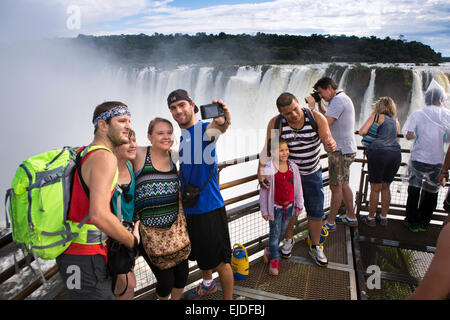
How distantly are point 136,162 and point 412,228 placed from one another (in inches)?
145

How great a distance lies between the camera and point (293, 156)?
275cm

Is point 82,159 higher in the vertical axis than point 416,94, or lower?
higher

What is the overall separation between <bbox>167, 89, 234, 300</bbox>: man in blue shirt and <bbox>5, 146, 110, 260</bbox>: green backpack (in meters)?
0.73

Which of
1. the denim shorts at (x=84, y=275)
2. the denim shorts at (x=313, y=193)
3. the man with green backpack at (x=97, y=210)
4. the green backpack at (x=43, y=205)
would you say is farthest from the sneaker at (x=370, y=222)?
the green backpack at (x=43, y=205)

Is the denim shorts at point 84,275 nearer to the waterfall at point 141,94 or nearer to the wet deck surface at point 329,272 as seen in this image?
the wet deck surface at point 329,272

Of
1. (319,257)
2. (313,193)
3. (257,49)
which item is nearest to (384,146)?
(313,193)

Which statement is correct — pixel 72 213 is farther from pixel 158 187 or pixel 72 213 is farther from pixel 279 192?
pixel 279 192

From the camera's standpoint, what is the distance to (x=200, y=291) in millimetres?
2545

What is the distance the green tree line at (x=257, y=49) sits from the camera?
28.4 meters

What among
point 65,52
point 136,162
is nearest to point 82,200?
point 136,162

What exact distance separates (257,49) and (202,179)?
132 ft

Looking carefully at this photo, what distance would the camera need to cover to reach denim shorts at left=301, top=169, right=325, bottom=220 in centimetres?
278

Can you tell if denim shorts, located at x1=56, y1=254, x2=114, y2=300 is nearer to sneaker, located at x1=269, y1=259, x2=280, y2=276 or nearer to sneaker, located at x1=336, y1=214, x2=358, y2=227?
sneaker, located at x1=269, y1=259, x2=280, y2=276

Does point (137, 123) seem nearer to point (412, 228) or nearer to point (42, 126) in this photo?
point (42, 126)
